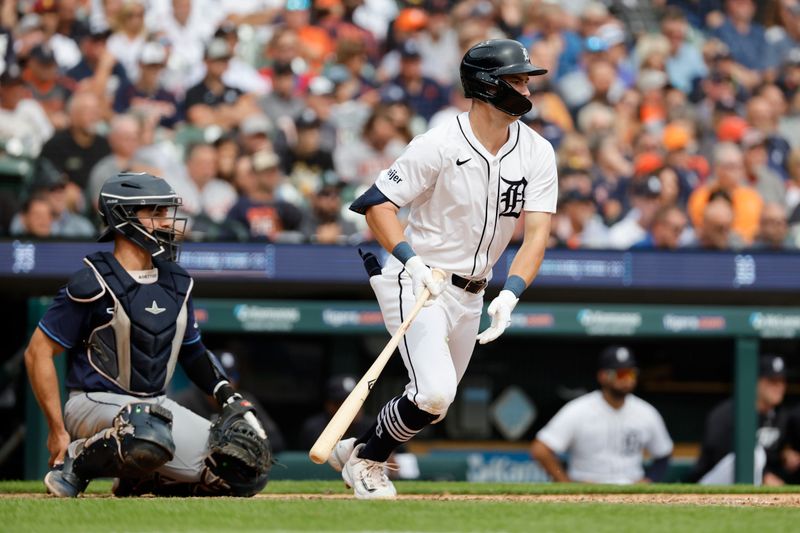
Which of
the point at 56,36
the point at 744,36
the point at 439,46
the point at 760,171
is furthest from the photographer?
the point at 744,36

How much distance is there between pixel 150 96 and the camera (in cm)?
1005

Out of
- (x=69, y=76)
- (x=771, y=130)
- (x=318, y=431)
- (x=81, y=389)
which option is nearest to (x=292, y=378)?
(x=318, y=431)

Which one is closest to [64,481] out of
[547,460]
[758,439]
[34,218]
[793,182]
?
[547,460]

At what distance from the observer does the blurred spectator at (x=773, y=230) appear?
30.7 ft

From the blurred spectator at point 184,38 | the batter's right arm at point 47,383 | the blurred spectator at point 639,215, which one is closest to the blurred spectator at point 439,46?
the blurred spectator at point 184,38

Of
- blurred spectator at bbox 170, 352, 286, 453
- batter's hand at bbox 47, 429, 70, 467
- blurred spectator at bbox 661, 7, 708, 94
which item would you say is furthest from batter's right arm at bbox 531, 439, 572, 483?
blurred spectator at bbox 661, 7, 708, 94

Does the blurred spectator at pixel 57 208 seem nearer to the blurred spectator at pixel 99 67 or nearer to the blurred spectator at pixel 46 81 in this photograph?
the blurred spectator at pixel 46 81

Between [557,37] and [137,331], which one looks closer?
[137,331]

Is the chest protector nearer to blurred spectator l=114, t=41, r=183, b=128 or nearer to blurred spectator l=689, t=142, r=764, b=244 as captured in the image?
blurred spectator l=114, t=41, r=183, b=128

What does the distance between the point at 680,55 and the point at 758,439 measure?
14.4 ft

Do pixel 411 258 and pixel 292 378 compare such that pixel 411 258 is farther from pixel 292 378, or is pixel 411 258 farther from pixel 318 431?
pixel 292 378

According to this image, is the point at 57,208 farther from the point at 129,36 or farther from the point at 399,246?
the point at 399,246

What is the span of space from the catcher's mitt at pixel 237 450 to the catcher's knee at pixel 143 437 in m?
0.21

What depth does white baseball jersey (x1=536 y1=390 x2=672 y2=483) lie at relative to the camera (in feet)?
25.8
